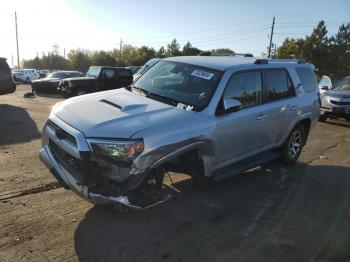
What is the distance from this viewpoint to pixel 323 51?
51188 mm

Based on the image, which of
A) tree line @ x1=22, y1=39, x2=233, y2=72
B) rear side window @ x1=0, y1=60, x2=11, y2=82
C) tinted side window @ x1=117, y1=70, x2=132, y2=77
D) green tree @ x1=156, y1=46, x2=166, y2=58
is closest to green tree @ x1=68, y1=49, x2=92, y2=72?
tree line @ x1=22, y1=39, x2=233, y2=72

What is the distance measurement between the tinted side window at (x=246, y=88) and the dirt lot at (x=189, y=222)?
4.47ft

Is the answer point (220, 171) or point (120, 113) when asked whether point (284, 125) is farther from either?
point (120, 113)

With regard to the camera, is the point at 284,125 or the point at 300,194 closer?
the point at 300,194

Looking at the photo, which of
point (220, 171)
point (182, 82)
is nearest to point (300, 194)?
point (220, 171)

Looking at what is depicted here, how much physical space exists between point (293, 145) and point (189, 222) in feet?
11.7

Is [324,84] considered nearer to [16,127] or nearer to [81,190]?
[16,127]

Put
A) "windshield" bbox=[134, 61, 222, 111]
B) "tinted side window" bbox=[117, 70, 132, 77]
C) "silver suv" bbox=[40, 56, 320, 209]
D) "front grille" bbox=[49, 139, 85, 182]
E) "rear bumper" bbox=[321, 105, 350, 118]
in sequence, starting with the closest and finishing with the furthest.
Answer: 1. "silver suv" bbox=[40, 56, 320, 209]
2. "front grille" bbox=[49, 139, 85, 182]
3. "windshield" bbox=[134, 61, 222, 111]
4. "rear bumper" bbox=[321, 105, 350, 118]
5. "tinted side window" bbox=[117, 70, 132, 77]

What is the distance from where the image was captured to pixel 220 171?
558 cm

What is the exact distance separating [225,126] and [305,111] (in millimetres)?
2828

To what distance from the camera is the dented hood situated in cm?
434

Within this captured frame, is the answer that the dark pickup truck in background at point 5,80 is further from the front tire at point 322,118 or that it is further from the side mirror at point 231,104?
the side mirror at point 231,104

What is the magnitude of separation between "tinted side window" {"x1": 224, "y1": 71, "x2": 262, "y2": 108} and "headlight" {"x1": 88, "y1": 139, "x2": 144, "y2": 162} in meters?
1.81

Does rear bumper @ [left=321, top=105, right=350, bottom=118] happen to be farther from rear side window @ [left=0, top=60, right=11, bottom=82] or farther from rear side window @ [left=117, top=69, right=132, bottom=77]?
rear side window @ [left=0, top=60, right=11, bottom=82]
